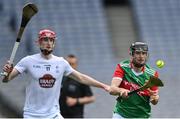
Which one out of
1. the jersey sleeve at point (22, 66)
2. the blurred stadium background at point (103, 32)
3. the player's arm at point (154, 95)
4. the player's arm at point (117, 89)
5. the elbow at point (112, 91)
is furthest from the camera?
the blurred stadium background at point (103, 32)

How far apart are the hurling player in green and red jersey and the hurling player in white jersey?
0.26 meters

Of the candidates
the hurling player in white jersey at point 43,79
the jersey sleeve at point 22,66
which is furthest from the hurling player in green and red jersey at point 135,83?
the jersey sleeve at point 22,66

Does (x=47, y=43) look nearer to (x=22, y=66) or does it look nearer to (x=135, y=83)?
(x=22, y=66)

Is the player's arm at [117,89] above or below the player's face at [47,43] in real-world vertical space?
below

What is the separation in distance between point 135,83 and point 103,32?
9.41 m

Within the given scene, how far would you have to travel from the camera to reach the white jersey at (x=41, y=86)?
7363mm

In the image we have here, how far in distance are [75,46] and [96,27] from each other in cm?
99

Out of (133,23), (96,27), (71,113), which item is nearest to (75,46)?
(96,27)

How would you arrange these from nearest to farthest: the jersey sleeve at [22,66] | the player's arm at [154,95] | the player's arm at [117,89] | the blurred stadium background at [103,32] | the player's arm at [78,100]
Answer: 1. the player's arm at [117,89]
2. the player's arm at [154,95]
3. the jersey sleeve at [22,66]
4. the player's arm at [78,100]
5. the blurred stadium background at [103,32]

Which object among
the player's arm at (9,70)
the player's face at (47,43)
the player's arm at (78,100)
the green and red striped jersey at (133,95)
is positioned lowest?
the player's arm at (78,100)

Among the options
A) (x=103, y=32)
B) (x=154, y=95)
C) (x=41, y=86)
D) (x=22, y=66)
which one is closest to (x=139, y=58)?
(x=154, y=95)

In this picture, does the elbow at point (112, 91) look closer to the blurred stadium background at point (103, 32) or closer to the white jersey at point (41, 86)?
the white jersey at point (41, 86)

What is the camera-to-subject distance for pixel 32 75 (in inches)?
292

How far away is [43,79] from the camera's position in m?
7.38
